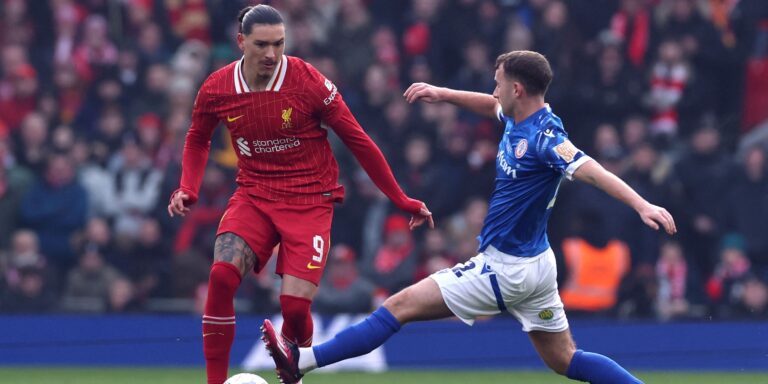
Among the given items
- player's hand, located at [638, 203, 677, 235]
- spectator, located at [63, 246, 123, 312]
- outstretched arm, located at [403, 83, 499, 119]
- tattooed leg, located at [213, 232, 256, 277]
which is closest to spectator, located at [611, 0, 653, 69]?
spectator, located at [63, 246, 123, 312]

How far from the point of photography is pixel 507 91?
8266 mm

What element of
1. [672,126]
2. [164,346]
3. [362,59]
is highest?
[362,59]

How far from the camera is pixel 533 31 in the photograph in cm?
1550

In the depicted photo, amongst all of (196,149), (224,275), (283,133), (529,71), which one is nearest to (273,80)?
(283,133)

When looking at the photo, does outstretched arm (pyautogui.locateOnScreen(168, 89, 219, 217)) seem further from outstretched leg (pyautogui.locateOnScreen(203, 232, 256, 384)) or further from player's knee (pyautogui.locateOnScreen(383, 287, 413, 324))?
player's knee (pyautogui.locateOnScreen(383, 287, 413, 324))

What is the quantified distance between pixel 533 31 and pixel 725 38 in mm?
1976

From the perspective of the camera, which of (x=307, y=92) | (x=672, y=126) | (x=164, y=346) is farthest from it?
(x=672, y=126)

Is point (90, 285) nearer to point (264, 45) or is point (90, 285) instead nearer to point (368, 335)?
point (264, 45)

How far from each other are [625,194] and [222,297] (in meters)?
2.52

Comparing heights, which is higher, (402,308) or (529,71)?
(529,71)

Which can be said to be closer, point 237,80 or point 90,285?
point 237,80

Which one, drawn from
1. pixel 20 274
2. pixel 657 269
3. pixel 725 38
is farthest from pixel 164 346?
pixel 725 38

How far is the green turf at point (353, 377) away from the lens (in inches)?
488

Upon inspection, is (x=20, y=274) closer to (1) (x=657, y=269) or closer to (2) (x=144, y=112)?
(2) (x=144, y=112)
